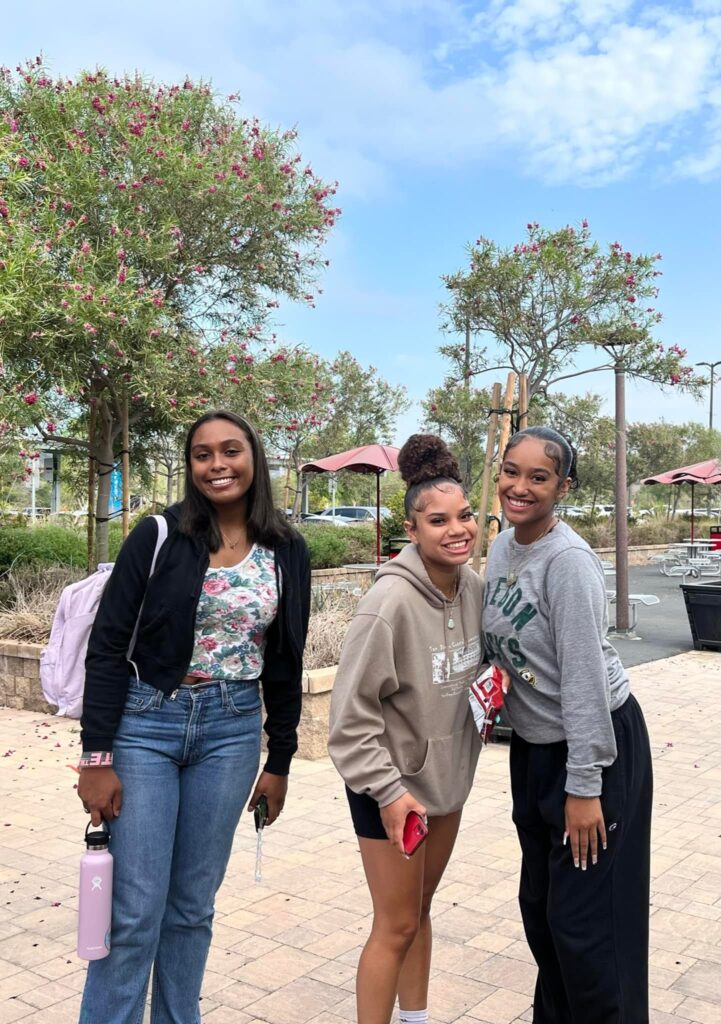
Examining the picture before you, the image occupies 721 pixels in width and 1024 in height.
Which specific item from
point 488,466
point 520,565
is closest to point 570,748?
point 520,565

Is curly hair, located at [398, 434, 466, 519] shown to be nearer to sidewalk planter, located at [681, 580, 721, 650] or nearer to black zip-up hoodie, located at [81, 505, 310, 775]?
black zip-up hoodie, located at [81, 505, 310, 775]

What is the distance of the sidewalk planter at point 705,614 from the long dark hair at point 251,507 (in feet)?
31.6

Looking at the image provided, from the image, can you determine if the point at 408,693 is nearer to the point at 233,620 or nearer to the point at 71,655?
the point at 233,620

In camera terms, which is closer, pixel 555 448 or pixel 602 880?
pixel 602 880

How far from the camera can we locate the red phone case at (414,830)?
232 cm

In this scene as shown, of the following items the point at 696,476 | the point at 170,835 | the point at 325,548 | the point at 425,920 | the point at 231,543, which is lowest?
the point at 425,920

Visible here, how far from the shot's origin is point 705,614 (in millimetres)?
11398

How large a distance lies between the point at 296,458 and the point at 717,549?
11091mm

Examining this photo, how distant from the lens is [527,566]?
242cm

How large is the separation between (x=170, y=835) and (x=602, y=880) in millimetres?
1070

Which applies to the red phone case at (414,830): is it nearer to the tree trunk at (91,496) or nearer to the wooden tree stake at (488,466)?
the wooden tree stake at (488,466)

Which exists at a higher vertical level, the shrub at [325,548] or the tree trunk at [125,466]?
the tree trunk at [125,466]

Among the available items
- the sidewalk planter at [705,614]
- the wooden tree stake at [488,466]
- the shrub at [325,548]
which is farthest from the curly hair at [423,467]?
the shrub at [325,548]

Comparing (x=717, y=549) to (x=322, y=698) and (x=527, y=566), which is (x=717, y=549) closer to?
(x=322, y=698)
